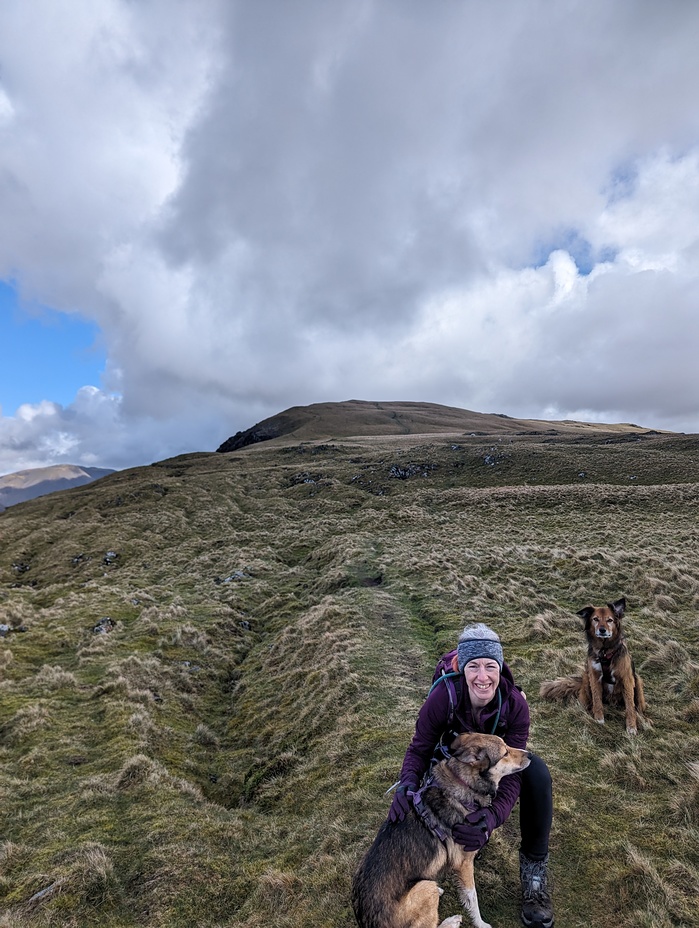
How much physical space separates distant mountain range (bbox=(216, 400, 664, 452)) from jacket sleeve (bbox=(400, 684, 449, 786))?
13220cm

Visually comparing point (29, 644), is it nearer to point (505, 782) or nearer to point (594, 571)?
point (505, 782)

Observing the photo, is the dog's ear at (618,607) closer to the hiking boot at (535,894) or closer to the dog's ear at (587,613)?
the dog's ear at (587,613)

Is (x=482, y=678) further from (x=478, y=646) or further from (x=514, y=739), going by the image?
(x=514, y=739)

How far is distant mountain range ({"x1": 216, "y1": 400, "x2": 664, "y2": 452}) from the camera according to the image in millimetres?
146375

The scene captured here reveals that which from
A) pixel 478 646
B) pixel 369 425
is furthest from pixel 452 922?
pixel 369 425

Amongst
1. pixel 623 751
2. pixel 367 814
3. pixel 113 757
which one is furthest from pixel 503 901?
pixel 113 757

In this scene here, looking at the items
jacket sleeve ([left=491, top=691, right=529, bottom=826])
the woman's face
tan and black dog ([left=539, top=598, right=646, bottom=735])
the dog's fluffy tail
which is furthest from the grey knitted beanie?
the dog's fluffy tail

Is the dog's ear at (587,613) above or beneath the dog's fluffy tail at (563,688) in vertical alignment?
above

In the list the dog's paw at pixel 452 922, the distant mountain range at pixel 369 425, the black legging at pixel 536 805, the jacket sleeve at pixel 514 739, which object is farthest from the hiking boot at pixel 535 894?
the distant mountain range at pixel 369 425

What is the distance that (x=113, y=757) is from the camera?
32.6ft

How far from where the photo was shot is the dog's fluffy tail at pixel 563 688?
877 cm

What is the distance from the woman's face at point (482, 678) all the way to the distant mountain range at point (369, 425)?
5213 inches

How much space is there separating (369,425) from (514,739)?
497ft

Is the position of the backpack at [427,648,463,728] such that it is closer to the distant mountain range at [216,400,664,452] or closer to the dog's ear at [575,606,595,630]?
the dog's ear at [575,606,595,630]
